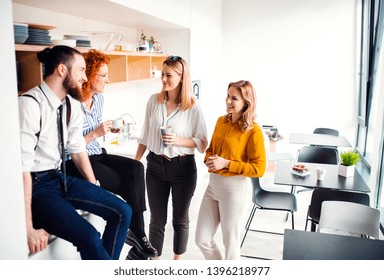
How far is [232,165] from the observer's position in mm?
2162

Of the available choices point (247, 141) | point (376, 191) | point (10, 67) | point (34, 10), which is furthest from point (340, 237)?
point (34, 10)

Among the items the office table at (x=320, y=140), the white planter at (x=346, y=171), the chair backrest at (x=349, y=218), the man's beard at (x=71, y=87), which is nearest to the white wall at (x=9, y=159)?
the man's beard at (x=71, y=87)

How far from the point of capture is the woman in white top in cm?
228

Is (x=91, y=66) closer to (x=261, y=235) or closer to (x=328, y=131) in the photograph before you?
(x=261, y=235)

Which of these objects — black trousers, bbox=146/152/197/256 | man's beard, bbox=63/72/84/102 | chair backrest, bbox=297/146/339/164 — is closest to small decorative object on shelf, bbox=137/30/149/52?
black trousers, bbox=146/152/197/256

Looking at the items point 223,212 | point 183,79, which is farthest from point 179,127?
point 223,212

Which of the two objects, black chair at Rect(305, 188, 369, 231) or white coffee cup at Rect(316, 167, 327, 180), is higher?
white coffee cup at Rect(316, 167, 327, 180)

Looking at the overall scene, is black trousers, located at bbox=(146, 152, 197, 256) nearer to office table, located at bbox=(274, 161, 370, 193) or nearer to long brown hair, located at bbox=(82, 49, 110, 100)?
long brown hair, located at bbox=(82, 49, 110, 100)

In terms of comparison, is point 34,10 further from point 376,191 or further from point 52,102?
point 376,191

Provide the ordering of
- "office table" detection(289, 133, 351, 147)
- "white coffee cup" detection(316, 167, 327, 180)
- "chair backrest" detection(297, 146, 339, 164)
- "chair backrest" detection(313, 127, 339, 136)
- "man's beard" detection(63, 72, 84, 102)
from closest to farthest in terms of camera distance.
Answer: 1. "man's beard" detection(63, 72, 84, 102)
2. "white coffee cup" detection(316, 167, 327, 180)
3. "chair backrest" detection(297, 146, 339, 164)
4. "office table" detection(289, 133, 351, 147)
5. "chair backrest" detection(313, 127, 339, 136)

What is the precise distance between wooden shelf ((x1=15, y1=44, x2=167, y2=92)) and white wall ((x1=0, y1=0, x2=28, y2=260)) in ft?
2.58

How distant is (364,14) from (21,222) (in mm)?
5329

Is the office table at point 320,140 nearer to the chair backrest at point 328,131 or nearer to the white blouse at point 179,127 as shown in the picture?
the chair backrest at point 328,131
